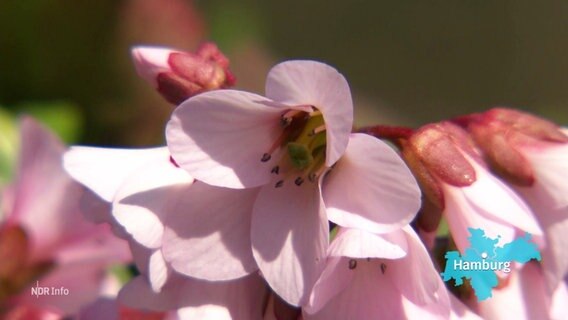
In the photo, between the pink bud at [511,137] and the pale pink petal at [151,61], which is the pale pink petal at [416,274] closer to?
the pink bud at [511,137]

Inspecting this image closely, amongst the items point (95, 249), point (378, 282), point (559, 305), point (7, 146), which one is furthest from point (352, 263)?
point (7, 146)

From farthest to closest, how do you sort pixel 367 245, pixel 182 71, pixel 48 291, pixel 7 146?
pixel 7 146
pixel 48 291
pixel 182 71
pixel 367 245

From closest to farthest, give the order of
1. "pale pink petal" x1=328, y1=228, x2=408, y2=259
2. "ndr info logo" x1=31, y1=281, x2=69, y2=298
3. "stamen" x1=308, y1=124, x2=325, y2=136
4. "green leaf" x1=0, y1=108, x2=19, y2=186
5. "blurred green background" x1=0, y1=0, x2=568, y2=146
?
"pale pink petal" x1=328, y1=228, x2=408, y2=259 → "stamen" x1=308, y1=124, x2=325, y2=136 → "ndr info logo" x1=31, y1=281, x2=69, y2=298 → "green leaf" x1=0, y1=108, x2=19, y2=186 → "blurred green background" x1=0, y1=0, x2=568, y2=146

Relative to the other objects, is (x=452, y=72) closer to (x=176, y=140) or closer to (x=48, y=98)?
(x=48, y=98)

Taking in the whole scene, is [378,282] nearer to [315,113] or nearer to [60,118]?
[315,113]

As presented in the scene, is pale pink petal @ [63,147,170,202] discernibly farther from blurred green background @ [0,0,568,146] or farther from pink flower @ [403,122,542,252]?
blurred green background @ [0,0,568,146]

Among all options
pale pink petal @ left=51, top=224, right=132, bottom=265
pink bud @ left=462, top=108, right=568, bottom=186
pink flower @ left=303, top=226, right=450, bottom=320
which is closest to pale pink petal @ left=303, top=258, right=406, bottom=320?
pink flower @ left=303, top=226, right=450, bottom=320

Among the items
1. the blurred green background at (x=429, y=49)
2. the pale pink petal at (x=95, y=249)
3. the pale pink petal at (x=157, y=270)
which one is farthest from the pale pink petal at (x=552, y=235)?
the blurred green background at (x=429, y=49)
